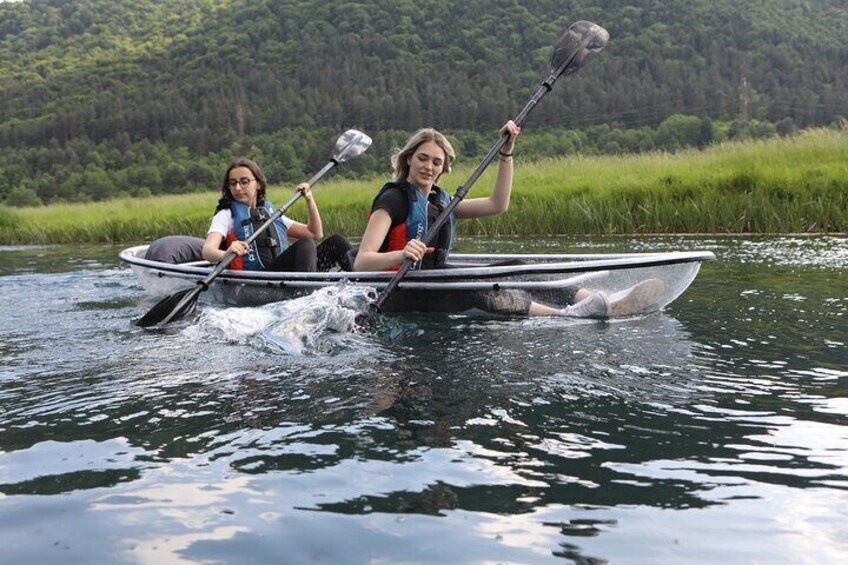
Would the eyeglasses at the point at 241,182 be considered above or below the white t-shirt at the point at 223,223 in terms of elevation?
above

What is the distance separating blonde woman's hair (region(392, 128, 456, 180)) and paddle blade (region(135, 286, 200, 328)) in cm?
146

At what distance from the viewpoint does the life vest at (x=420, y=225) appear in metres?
5.27

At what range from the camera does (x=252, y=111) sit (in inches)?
2165

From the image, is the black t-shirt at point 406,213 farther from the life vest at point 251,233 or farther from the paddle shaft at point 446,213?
the life vest at point 251,233

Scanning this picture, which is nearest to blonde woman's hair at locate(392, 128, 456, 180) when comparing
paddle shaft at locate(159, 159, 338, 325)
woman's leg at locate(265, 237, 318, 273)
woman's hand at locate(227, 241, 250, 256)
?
woman's leg at locate(265, 237, 318, 273)

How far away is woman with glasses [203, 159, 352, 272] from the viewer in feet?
20.3

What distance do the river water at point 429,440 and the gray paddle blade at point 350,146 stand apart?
7.42ft

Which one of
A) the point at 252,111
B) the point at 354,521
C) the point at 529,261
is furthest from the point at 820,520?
the point at 252,111

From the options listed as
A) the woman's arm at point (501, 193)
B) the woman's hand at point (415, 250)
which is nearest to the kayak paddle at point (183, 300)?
the woman's arm at point (501, 193)

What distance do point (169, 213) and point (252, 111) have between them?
39.8 m

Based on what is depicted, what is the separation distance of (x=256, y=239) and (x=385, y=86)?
2027 inches

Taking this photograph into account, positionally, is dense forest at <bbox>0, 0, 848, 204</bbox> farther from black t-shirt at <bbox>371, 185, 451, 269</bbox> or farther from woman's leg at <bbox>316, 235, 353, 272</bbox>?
black t-shirt at <bbox>371, 185, 451, 269</bbox>

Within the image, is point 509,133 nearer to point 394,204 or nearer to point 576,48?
point 394,204

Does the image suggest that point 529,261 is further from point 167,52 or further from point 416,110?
point 167,52
